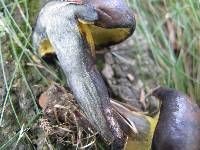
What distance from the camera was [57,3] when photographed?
5.95ft

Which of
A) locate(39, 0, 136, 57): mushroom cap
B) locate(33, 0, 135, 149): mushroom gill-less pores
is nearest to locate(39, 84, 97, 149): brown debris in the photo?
locate(33, 0, 135, 149): mushroom gill-less pores

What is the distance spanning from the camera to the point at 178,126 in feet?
5.53

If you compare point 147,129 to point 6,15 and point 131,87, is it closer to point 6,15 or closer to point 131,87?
point 131,87

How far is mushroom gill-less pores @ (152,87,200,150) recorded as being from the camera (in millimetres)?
1660

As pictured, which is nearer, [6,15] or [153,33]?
[6,15]

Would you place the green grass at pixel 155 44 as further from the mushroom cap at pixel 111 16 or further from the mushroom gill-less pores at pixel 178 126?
the mushroom gill-less pores at pixel 178 126

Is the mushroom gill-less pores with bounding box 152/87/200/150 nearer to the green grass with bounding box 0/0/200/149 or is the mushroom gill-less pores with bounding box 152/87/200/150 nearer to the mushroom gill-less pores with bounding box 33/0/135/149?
the mushroom gill-less pores with bounding box 33/0/135/149

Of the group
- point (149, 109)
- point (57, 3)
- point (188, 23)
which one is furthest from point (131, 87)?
point (57, 3)

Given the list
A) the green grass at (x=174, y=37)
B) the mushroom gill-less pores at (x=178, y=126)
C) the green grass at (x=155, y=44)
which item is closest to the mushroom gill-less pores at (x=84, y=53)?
the mushroom gill-less pores at (x=178, y=126)

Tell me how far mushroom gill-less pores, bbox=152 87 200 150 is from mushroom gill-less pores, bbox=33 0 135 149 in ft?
0.62

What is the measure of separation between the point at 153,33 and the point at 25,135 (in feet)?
3.64

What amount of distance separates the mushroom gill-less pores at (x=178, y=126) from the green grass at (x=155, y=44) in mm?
590

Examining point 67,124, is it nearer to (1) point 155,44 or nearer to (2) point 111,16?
(2) point 111,16

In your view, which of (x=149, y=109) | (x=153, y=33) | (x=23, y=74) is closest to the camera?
(x=23, y=74)
